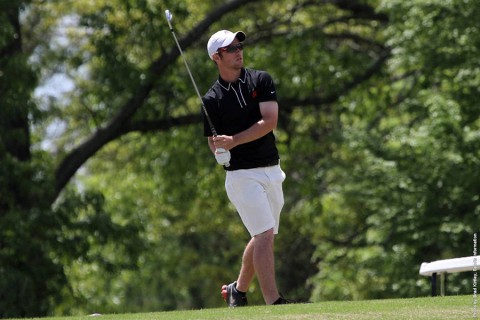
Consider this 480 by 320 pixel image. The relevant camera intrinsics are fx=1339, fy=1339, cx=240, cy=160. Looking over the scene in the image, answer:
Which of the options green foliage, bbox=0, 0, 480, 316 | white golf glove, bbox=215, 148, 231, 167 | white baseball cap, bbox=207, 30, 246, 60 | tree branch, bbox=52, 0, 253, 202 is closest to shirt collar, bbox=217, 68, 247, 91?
white baseball cap, bbox=207, 30, 246, 60

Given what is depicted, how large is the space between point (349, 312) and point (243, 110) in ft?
5.85

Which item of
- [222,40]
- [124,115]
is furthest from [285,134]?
[222,40]

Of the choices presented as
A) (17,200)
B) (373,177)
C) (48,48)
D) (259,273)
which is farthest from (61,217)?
(259,273)

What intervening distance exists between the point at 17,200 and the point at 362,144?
6.63 metres

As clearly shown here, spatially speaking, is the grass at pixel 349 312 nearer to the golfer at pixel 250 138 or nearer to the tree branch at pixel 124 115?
the golfer at pixel 250 138

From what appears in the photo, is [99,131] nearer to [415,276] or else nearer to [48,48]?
[48,48]

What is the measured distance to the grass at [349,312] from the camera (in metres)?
9.04

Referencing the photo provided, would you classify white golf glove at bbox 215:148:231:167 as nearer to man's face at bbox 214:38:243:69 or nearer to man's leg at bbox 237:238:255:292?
man's face at bbox 214:38:243:69

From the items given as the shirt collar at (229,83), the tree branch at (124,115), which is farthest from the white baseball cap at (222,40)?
the tree branch at (124,115)

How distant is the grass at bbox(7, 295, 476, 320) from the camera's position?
904 centimetres

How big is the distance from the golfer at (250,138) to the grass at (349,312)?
558 mm

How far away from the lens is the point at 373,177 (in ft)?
81.7

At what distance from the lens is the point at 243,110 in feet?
33.3

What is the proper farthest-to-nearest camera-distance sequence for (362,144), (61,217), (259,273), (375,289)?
1. (375,289)
2. (362,144)
3. (61,217)
4. (259,273)
